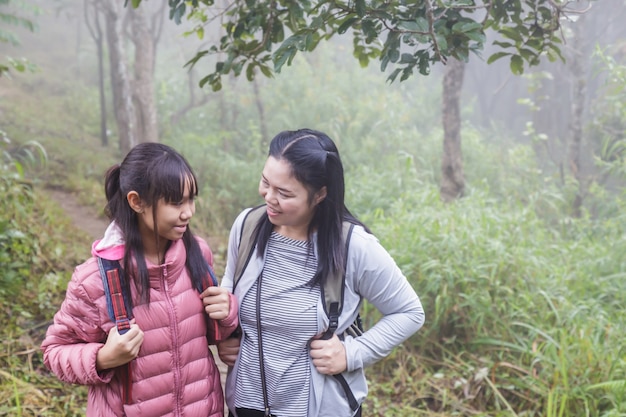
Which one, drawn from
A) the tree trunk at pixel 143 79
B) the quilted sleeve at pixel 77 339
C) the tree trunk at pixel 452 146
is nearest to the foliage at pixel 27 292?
the quilted sleeve at pixel 77 339

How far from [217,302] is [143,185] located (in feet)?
1.40

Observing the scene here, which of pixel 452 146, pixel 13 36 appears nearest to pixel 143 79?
pixel 13 36

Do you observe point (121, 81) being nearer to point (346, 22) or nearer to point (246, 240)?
point (346, 22)

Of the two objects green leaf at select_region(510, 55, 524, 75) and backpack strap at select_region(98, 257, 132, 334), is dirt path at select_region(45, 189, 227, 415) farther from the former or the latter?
green leaf at select_region(510, 55, 524, 75)

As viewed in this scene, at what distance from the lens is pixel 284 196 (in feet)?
5.48

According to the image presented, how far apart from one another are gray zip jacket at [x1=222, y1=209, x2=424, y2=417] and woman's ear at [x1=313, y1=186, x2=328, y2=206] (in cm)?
14

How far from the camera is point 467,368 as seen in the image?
3.80m

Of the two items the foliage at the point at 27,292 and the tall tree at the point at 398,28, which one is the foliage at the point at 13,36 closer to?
the foliage at the point at 27,292

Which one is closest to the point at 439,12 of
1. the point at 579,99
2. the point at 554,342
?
the point at 554,342

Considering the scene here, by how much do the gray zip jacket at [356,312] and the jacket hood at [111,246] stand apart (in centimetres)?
40

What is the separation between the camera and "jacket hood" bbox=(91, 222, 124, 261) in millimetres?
1596

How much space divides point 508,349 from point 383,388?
892 mm

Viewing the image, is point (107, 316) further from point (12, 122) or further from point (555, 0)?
point (12, 122)

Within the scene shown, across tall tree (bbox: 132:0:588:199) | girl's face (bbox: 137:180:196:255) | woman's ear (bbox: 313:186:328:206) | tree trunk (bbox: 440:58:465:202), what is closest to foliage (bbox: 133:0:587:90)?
tall tree (bbox: 132:0:588:199)
